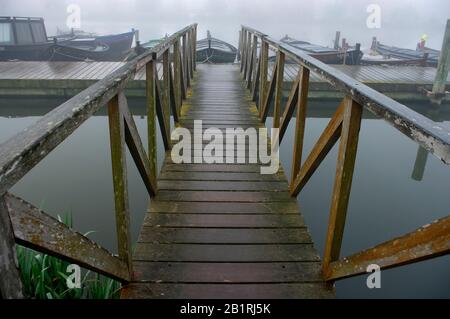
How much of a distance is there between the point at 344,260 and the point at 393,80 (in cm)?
914

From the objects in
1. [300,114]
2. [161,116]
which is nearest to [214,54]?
[161,116]

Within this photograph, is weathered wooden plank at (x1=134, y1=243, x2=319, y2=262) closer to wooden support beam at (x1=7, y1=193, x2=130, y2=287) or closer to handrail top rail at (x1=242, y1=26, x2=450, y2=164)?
wooden support beam at (x1=7, y1=193, x2=130, y2=287)

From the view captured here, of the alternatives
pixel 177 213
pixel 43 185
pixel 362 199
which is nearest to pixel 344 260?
pixel 177 213

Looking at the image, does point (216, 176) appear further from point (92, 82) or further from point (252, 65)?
point (92, 82)

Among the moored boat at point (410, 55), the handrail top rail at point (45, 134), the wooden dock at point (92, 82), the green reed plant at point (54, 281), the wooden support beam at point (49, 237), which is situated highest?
the handrail top rail at point (45, 134)

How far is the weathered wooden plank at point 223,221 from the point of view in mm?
2725

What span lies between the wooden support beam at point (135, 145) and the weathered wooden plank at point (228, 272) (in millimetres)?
656

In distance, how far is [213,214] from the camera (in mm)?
2875

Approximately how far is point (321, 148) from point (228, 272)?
0.92 meters

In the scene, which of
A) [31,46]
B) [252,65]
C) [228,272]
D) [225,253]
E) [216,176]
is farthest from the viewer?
[31,46]

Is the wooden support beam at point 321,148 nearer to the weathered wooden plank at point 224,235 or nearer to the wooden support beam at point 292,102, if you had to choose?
the weathered wooden plank at point 224,235

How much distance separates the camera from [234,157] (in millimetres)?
3973

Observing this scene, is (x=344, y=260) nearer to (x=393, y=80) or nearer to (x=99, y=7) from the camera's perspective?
(x=393, y=80)

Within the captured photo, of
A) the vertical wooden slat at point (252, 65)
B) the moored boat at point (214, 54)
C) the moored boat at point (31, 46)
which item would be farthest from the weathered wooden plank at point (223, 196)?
the moored boat at point (31, 46)
